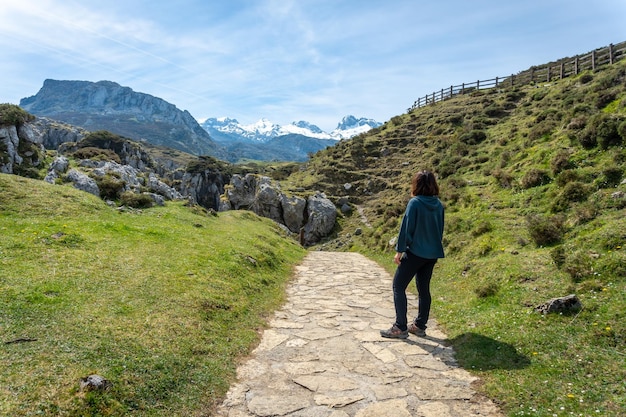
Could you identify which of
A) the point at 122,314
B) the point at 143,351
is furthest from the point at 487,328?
the point at 122,314

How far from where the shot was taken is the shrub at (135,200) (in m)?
26.3

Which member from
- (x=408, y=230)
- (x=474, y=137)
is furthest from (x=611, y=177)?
(x=474, y=137)

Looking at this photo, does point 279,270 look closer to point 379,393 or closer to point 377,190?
point 379,393

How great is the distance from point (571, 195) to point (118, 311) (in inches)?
712

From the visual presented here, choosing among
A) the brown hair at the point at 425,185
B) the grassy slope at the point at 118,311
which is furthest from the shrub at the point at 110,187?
the brown hair at the point at 425,185

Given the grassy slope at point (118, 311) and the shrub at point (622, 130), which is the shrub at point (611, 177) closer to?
the shrub at point (622, 130)

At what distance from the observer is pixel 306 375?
7.86 meters

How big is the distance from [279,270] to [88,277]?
33.5ft

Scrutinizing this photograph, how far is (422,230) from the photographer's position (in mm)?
9289

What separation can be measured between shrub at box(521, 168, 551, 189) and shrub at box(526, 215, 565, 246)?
22.9 ft

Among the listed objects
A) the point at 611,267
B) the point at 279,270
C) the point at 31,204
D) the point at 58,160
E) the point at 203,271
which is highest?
the point at 58,160

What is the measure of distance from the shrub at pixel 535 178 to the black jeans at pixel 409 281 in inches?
585

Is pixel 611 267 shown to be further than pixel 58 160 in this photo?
No

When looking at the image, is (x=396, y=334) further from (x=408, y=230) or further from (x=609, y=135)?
(x=609, y=135)
